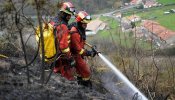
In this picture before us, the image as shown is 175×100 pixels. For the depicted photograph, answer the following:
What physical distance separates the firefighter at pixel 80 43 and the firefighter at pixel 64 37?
0.52 feet

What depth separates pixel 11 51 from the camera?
927cm

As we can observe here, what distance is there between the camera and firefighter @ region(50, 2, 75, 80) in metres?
6.58

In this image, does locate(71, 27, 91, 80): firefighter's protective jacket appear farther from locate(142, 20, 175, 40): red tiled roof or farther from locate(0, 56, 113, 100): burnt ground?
locate(142, 20, 175, 40): red tiled roof

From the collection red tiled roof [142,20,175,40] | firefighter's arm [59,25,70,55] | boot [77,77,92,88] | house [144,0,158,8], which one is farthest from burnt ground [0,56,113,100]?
house [144,0,158,8]

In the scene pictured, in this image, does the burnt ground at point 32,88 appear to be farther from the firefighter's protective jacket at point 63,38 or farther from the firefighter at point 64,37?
the firefighter's protective jacket at point 63,38

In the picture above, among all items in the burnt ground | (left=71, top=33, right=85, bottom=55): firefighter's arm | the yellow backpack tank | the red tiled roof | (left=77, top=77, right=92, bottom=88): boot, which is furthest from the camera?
the red tiled roof

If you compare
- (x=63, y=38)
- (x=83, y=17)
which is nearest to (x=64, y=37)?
(x=63, y=38)

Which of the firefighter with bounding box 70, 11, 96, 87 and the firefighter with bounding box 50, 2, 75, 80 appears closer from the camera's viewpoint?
the firefighter with bounding box 50, 2, 75, 80

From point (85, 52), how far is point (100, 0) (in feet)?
92.8

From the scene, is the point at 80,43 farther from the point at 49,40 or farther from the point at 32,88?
the point at 32,88

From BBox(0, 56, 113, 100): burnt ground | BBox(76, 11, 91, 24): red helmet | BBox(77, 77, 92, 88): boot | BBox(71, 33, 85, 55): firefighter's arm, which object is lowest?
BBox(77, 77, 92, 88): boot

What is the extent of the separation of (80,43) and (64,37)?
0.46 meters

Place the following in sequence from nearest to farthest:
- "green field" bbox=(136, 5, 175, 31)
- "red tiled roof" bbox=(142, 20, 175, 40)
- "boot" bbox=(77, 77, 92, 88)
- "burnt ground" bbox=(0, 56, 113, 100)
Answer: "burnt ground" bbox=(0, 56, 113, 100) → "boot" bbox=(77, 77, 92, 88) → "red tiled roof" bbox=(142, 20, 175, 40) → "green field" bbox=(136, 5, 175, 31)

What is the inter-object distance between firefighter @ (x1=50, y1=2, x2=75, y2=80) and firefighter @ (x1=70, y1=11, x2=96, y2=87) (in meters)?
0.16
